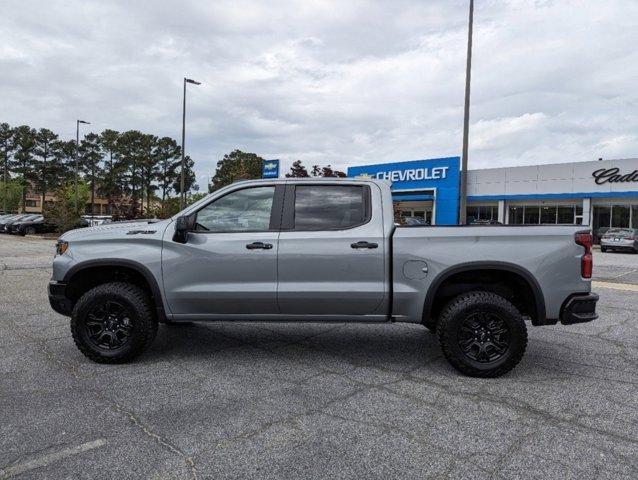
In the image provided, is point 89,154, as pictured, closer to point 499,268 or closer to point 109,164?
point 109,164

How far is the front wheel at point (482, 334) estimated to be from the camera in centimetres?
441

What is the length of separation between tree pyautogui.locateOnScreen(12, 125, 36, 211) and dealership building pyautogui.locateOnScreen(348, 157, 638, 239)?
62.4m

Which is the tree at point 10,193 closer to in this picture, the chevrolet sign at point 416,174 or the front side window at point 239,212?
the chevrolet sign at point 416,174

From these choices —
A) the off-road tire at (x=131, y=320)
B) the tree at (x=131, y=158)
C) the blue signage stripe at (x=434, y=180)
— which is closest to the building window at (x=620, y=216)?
the blue signage stripe at (x=434, y=180)

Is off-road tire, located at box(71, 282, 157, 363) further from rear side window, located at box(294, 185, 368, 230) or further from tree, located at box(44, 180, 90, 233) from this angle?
tree, located at box(44, 180, 90, 233)

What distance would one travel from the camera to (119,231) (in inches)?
Answer: 193

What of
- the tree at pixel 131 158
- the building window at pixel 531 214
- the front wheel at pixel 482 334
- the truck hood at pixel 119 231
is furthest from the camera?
the tree at pixel 131 158

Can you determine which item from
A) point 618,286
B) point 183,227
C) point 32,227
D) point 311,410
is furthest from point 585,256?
point 32,227

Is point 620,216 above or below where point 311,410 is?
above

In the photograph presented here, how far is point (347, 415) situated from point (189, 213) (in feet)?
7.98

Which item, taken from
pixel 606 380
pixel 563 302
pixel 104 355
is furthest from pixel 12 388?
pixel 606 380

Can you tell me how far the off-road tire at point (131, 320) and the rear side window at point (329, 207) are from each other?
168 cm

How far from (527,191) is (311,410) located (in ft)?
115

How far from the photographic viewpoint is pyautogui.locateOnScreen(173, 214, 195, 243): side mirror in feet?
15.1
